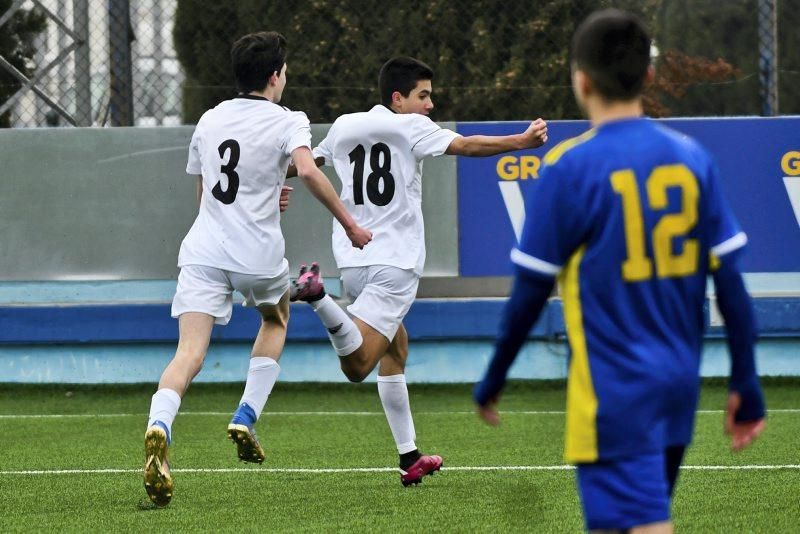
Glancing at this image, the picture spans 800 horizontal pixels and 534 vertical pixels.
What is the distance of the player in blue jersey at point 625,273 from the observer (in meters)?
2.72

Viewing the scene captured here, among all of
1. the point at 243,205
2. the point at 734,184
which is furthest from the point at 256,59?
the point at 734,184

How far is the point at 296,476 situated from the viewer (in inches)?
245

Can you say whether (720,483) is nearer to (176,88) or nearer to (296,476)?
(296,476)

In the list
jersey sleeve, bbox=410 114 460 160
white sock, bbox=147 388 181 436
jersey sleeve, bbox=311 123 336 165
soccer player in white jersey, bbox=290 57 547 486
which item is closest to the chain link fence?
jersey sleeve, bbox=311 123 336 165

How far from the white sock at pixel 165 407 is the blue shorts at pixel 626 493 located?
8.98 ft

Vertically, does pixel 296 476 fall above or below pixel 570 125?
below

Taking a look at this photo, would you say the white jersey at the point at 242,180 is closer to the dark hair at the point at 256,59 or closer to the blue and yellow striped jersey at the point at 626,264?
the dark hair at the point at 256,59

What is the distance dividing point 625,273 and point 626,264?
2 centimetres

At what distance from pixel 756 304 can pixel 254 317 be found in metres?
3.45

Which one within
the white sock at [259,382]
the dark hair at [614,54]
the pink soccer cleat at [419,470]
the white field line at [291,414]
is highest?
the dark hair at [614,54]

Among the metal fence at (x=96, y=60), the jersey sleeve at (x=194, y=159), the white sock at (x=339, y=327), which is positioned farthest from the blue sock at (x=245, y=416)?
the metal fence at (x=96, y=60)

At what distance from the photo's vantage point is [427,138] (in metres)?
6.07

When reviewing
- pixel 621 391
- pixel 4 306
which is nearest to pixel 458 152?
pixel 621 391

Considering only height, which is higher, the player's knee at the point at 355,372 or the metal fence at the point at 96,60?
the metal fence at the point at 96,60
